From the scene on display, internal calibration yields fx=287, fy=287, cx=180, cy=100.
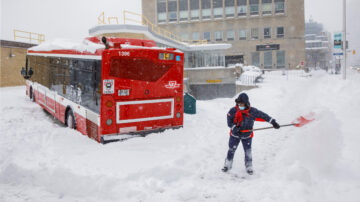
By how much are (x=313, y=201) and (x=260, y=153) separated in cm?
295

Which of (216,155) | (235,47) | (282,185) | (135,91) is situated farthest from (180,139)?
(235,47)

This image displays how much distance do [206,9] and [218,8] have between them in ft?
7.81

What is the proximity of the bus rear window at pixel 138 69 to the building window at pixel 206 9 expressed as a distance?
51.6 meters

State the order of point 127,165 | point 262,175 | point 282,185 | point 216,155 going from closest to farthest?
point 282,185
point 262,175
point 127,165
point 216,155

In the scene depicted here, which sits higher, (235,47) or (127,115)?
(235,47)

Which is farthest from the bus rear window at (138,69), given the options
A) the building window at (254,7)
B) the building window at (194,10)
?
the building window at (254,7)

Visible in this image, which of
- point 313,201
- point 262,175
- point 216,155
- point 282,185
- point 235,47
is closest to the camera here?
point 313,201

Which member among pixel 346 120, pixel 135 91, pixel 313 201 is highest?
pixel 135 91

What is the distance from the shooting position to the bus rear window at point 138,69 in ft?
23.9

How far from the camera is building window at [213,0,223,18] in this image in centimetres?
5694

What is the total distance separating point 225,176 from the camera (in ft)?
19.2

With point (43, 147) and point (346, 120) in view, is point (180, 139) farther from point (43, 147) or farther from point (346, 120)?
point (346, 120)

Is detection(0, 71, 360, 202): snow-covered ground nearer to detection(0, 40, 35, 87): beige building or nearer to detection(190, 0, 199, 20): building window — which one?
detection(0, 40, 35, 87): beige building

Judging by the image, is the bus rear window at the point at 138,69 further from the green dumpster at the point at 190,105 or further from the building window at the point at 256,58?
the building window at the point at 256,58
